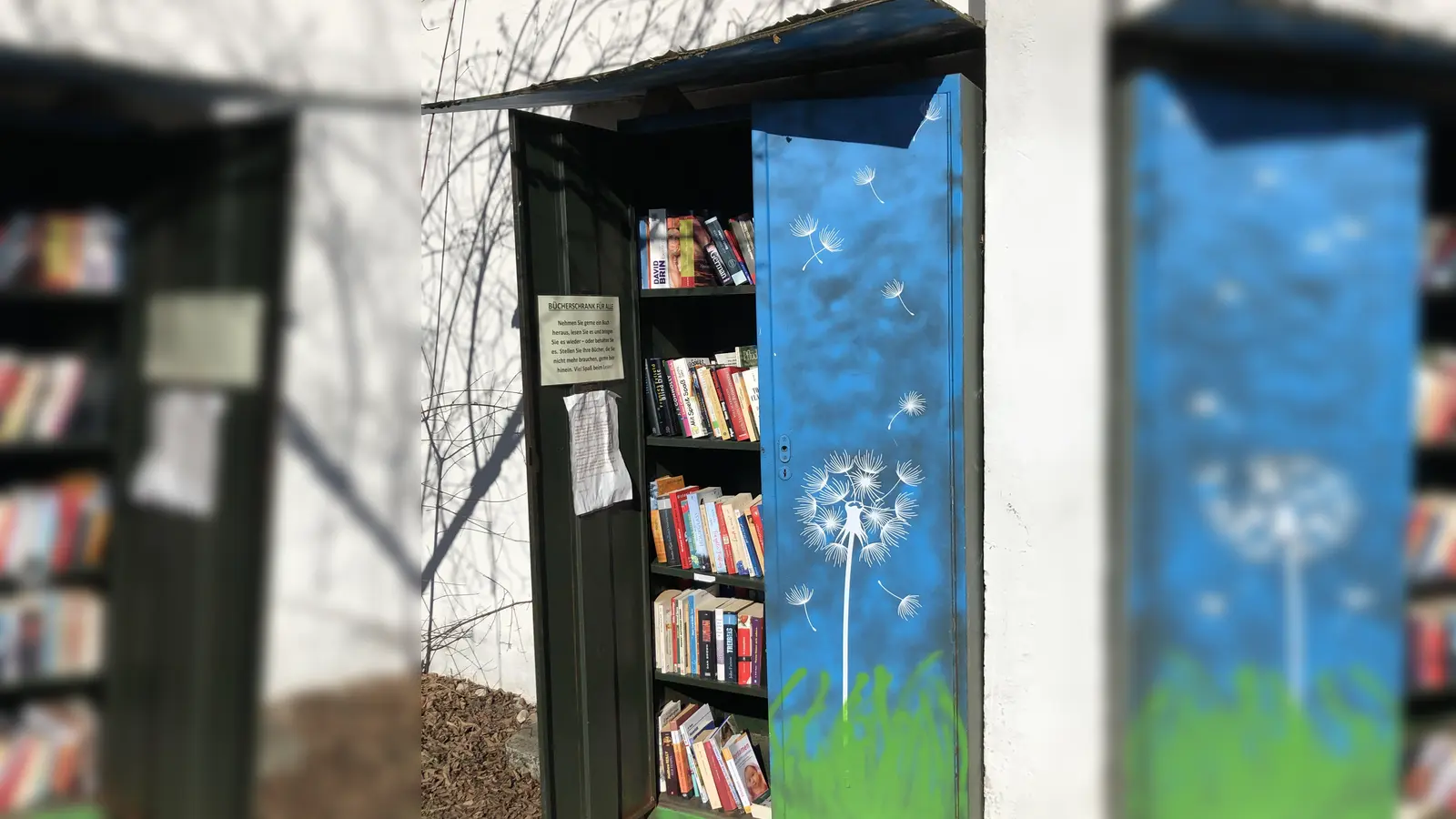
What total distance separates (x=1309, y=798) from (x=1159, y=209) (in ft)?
1.98

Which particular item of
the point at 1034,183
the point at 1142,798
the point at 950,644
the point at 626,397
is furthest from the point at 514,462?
the point at 1142,798

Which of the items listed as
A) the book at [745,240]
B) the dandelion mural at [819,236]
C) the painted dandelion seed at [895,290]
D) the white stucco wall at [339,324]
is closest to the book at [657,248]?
A: the book at [745,240]

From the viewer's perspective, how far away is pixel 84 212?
0.36 m

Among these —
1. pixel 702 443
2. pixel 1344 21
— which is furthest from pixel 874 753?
pixel 1344 21

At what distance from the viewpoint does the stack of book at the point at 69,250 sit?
0.35 metres

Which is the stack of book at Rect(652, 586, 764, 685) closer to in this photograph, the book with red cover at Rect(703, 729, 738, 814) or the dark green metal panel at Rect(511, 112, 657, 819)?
the dark green metal panel at Rect(511, 112, 657, 819)

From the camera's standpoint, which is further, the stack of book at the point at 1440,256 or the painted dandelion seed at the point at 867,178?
the painted dandelion seed at the point at 867,178

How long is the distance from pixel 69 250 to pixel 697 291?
257 centimetres

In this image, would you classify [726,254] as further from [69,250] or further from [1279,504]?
[69,250]

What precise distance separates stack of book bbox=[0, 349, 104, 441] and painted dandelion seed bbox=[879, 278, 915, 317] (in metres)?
2.16

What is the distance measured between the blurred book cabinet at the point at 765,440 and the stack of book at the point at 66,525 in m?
1.96

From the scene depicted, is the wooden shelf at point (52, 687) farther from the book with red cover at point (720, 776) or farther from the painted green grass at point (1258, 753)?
the book with red cover at point (720, 776)

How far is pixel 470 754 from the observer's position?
11.5 feet

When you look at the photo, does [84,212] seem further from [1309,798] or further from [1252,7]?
[1309,798]
